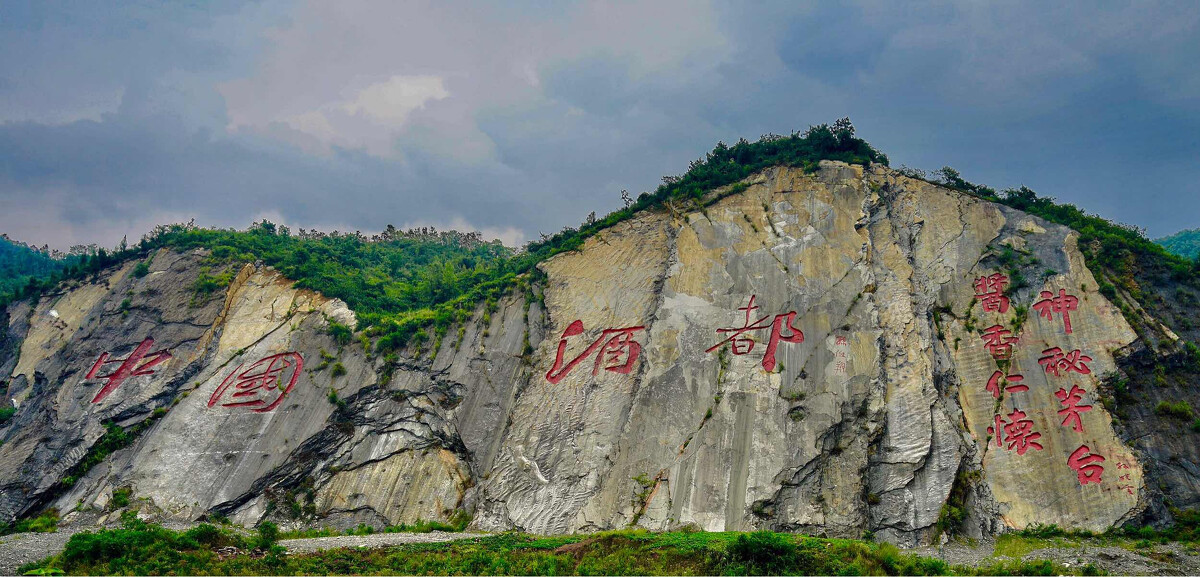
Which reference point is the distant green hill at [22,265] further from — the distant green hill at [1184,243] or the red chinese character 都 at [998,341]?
the distant green hill at [1184,243]

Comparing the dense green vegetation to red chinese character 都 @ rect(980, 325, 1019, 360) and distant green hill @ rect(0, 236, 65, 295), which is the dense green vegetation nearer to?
distant green hill @ rect(0, 236, 65, 295)

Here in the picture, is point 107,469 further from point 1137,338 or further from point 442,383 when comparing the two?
point 1137,338

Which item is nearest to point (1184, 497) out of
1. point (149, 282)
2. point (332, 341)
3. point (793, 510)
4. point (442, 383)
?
point (793, 510)

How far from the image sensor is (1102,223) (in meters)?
19.2

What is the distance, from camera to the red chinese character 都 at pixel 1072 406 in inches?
594
